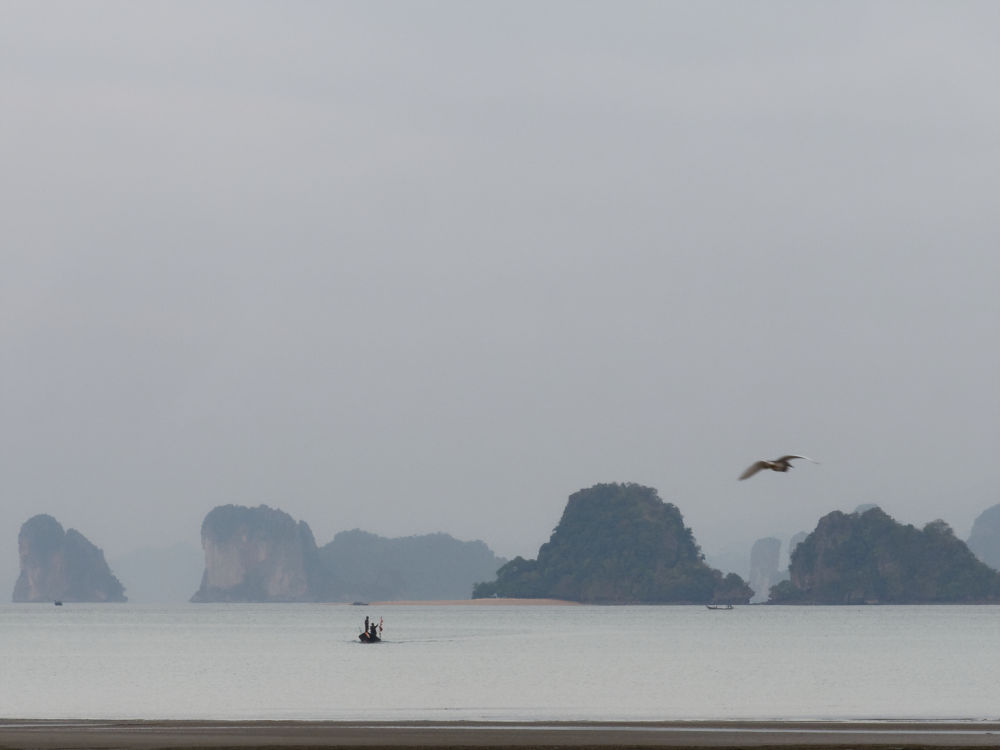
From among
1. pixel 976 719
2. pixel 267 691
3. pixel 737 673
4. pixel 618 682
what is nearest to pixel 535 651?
pixel 737 673

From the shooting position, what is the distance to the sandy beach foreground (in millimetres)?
46406

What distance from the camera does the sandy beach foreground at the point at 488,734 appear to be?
4641 cm

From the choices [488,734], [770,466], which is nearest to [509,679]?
[488,734]

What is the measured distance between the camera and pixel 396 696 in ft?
268

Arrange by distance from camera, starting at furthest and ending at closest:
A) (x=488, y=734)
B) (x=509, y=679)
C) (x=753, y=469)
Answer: (x=509, y=679), (x=488, y=734), (x=753, y=469)

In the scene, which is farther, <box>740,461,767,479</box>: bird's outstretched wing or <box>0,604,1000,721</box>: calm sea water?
<box>0,604,1000,721</box>: calm sea water

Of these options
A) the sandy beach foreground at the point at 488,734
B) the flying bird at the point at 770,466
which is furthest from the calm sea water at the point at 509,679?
the flying bird at the point at 770,466

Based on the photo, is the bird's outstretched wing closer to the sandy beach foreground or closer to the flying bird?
the flying bird

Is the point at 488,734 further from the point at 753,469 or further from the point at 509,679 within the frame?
the point at 509,679

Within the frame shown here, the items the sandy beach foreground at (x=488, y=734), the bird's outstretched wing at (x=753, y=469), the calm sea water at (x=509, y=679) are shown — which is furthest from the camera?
the calm sea water at (x=509, y=679)

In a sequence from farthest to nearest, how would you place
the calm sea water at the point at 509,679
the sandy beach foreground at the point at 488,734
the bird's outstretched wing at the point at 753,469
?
1. the calm sea water at the point at 509,679
2. the sandy beach foreground at the point at 488,734
3. the bird's outstretched wing at the point at 753,469

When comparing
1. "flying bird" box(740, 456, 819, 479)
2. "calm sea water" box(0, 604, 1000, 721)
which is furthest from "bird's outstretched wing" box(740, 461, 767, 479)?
Answer: "calm sea water" box(0, 604, 1000, 721)

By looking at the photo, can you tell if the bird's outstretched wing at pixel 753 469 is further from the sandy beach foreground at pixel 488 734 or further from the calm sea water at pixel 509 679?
the calm sea water at pixel 509 679

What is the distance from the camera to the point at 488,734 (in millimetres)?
50219
